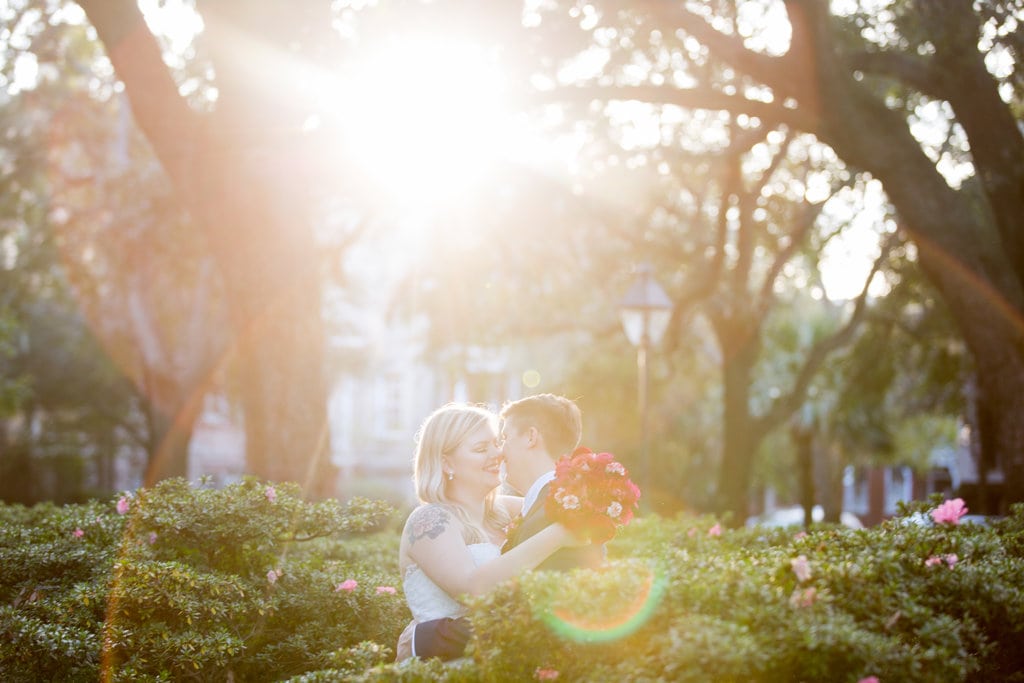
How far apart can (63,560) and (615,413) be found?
23655 millimetres

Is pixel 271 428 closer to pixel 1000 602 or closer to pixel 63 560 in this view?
pixel 63 560

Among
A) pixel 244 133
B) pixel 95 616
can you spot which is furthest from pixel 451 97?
pixel 95 616

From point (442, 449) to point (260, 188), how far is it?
7.02 metres

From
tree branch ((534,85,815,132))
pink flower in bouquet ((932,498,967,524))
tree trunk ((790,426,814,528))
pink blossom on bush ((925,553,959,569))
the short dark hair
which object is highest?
tree branch ((534,85,815,132))

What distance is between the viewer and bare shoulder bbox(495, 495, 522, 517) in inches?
213

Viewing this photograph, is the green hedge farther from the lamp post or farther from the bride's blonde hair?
the lamp post

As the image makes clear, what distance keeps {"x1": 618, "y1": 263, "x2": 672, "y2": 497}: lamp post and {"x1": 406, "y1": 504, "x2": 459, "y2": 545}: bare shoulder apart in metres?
10.3

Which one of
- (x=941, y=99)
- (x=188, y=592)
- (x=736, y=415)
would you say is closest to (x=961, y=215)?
(x=941, y=99)

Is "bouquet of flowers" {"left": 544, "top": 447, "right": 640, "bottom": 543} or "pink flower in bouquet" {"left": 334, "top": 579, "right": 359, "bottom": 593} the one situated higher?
"bouquet of flowers" {"left": 544, "top": 447, "right": 640, "bottom": 543}

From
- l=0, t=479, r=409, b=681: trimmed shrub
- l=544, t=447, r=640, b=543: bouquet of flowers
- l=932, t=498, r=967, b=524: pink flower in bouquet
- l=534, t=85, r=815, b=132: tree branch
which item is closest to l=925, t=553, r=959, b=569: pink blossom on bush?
l=932, t=498, r=967, b=524: pink flower in bouquet

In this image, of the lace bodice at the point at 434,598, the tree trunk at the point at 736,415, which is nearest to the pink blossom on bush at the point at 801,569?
the lace bodice at the point at 434,598

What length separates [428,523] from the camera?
4.64m

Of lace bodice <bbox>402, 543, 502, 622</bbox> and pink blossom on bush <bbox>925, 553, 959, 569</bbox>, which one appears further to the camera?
lace bodice <bbox>402, 543, 502, 622</bbox>

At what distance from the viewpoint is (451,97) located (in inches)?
437
